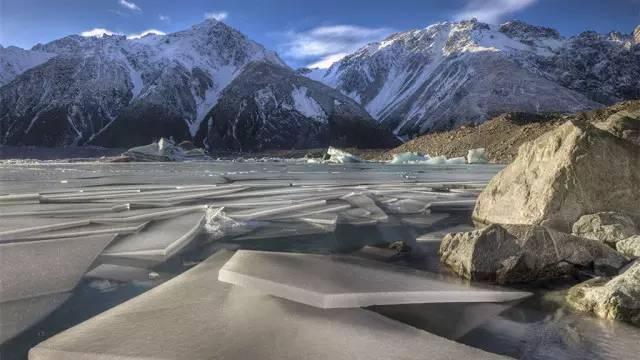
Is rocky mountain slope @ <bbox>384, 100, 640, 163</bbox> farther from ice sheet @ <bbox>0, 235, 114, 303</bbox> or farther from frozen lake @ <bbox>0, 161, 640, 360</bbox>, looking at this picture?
ice sheet @ <bbox>0, 235, 114, 303</bbox>

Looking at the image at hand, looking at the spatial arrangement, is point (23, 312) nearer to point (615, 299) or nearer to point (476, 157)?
point (615, 299)

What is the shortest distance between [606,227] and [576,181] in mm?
1434

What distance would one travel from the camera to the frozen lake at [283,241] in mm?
4711

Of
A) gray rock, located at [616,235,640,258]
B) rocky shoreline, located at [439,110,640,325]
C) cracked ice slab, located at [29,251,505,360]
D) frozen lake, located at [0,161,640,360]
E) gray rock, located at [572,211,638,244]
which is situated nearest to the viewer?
cracked ice slab, located at [29,251,505,360]

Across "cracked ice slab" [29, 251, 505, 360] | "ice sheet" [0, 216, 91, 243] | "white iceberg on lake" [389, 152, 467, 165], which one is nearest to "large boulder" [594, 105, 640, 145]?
"cracked ice slab" [29, 251, 505, 360]

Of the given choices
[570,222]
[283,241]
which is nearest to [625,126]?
[570,222]

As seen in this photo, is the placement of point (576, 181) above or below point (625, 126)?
below

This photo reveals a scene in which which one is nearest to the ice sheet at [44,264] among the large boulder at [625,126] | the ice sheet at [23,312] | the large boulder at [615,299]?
the ice sheet at [23,312]

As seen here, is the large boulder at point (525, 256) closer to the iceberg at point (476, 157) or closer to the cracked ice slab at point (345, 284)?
the cracked ice slab at point (345, 284)

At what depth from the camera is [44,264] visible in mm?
6848

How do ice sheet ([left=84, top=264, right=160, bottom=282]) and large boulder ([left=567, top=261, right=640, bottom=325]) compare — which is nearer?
large boulder ([left=567, top=261, right=640, bottom=325])

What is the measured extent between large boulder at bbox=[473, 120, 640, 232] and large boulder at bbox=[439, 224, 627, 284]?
2.62 m

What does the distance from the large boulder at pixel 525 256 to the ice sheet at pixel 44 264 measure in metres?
4.91

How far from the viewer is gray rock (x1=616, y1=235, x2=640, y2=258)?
7301mm
